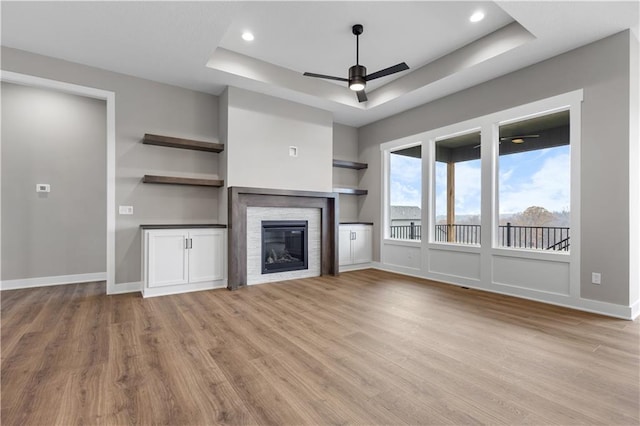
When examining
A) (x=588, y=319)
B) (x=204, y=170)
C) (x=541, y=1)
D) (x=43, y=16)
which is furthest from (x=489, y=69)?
(x=43, y=16)

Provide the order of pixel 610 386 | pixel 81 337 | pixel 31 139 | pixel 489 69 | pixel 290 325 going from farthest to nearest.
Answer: pixel 31 139 → pixel 489 69 → pixel 290 325 → pixel 81 337 → pixel 610 386

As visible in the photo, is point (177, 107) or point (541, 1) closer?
point (541, 1)

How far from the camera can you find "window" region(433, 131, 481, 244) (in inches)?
188

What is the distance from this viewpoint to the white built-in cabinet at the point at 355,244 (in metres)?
5.84

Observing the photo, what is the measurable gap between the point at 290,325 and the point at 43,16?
3.98m

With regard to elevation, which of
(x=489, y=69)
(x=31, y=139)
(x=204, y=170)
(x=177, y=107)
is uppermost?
(x=489, y=69)

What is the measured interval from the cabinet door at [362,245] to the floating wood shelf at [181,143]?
3030 millimetres

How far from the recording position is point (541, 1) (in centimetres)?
277

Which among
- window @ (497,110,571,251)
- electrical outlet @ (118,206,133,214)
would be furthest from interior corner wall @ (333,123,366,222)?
electrical outlet @ (118,206,133,214)

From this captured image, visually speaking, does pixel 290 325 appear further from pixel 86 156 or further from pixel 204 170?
pixel 86 156

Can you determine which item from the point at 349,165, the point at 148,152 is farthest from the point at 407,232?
the point at 148,152

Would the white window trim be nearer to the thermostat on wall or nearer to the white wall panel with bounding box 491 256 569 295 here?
the white wall panel with bounding box 491 256 569 295

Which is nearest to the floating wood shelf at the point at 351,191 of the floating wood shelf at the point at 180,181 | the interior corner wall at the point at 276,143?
the interior corner wall at the point at 276,143

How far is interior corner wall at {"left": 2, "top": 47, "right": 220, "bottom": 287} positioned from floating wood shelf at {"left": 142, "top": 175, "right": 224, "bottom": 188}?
0.18 meters
